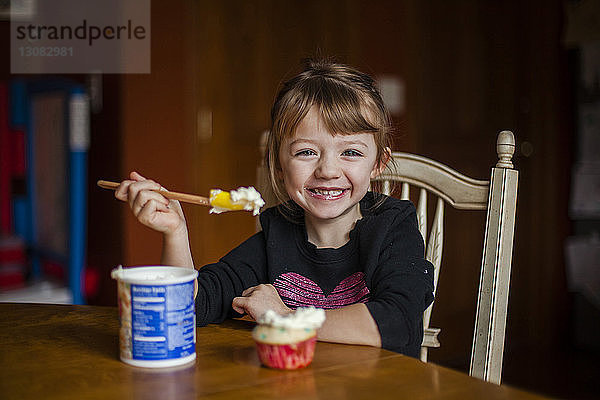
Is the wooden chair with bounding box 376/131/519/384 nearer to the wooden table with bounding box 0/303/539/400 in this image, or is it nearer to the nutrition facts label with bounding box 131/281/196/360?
the wooden table with bounding box 0/303/539/400

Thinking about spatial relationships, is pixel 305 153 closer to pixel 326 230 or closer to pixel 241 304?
pixel 326 230

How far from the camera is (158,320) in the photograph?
2.61 feet

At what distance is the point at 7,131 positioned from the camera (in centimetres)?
272

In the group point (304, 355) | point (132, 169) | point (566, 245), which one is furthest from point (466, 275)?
point (304, 355)

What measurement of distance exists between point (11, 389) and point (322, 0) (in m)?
2.57

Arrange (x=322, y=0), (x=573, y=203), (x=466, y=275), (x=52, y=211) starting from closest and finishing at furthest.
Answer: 1. (x=52, y=211)
2. (x=322, y=0)
3. (x=466, y=275)
4. (x=573, y=203)

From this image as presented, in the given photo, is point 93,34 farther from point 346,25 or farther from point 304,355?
point 304,355

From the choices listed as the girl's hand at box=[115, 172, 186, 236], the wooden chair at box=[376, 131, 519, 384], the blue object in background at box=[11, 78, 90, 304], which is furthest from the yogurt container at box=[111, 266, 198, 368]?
the blue object in background at box=[11, 78, 90, 304]

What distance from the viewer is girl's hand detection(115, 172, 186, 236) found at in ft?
3.09

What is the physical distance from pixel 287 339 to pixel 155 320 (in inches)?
6.0

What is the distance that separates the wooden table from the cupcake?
0.01m

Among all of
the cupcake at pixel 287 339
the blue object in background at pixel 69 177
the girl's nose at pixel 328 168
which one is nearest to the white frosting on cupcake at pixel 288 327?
the cupcake at pixel 287 339

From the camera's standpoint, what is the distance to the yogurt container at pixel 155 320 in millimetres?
795

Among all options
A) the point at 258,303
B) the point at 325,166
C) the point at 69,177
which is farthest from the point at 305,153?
the point at 69,177
